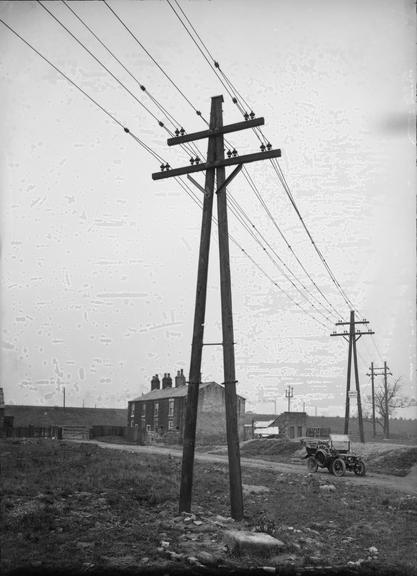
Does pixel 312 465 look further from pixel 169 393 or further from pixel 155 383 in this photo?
pixel 155 383

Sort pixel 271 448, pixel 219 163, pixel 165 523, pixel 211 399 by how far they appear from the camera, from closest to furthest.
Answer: pixel 165 523 → pixel 219 163 → pixel 271 448 → pixel 211 399

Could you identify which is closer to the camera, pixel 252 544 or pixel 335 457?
pixel 252 544

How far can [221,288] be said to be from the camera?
37.4 ft

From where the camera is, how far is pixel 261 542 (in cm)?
796

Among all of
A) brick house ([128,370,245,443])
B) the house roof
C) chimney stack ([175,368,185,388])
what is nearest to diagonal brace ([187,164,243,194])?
brick house ([128,370,245,443])

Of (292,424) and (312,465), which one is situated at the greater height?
(312,465)

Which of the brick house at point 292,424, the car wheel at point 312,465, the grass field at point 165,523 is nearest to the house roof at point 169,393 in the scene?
the brick house at point 292,424

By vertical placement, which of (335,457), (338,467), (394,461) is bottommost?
(394,461)

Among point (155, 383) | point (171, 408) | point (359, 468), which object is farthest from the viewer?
point (155, 383)

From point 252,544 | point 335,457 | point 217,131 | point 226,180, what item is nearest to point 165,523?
point 252,544

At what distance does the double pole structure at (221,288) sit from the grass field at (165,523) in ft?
3.02

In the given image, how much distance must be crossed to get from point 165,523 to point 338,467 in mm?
15234

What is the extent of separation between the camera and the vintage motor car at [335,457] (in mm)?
22719

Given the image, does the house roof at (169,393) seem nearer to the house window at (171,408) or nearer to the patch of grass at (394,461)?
the house window at (171,408)
